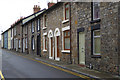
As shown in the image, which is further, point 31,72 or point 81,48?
point 81,48

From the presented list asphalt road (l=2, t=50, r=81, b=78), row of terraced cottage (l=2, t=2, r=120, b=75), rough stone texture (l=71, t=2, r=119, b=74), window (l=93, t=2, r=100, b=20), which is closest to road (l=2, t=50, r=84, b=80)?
asphalt road (l=2, t=50, r=81, b=78)

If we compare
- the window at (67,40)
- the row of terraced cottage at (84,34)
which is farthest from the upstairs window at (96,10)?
the window at (67,40)

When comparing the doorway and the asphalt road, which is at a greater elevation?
the doorway

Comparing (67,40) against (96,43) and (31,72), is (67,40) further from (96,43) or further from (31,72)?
(31,72)

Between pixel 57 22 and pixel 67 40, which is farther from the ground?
pixel 57 22

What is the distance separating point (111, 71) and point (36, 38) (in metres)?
18.4

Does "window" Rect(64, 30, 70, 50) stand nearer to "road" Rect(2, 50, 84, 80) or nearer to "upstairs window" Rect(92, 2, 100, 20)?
"road" Rect(2, 50, 84, 80)

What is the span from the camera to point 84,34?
14305 millimetres

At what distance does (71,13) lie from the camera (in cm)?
1658

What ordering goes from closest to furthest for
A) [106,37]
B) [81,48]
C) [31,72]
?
[106,37] < [31,72] < [81,48]

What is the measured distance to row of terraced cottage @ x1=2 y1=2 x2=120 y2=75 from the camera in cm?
1085

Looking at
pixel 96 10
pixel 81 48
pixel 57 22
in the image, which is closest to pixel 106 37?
pixel 96 10

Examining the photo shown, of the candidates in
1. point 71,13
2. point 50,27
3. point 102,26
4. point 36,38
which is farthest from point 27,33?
point 102,26

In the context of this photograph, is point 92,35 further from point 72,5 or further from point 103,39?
point 72,5
